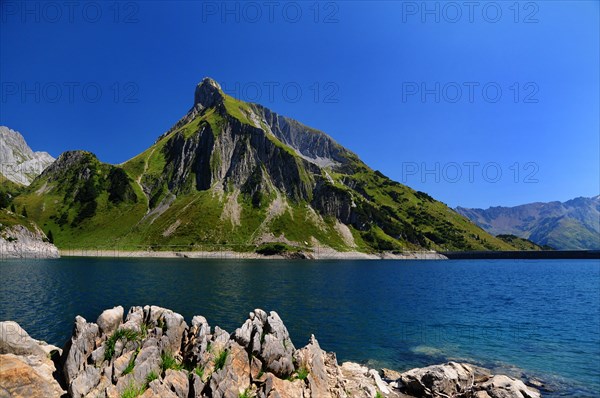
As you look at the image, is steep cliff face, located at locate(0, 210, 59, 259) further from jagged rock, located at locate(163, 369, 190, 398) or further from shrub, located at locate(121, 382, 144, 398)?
jagged rock, located at locate(163, 369, 190, 398)

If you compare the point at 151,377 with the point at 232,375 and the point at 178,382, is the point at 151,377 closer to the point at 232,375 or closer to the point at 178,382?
the point at 178,382

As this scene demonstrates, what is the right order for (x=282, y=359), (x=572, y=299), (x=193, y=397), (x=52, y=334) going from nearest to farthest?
(x=193, y=397)
(x=282, y=359)
(x=52, y=334)
(x=572, y=299)

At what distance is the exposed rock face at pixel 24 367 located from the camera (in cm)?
1802

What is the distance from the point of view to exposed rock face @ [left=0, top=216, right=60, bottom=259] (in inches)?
6713

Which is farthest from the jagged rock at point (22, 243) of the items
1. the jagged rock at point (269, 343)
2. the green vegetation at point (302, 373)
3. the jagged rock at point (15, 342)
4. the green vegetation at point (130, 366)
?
the green vegetation at point (302, 373)

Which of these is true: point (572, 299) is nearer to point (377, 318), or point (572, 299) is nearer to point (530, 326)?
point (530, 326)

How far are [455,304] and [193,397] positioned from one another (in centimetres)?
7157

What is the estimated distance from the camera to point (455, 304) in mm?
77000

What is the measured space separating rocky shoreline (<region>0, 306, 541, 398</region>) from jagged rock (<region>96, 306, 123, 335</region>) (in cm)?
6

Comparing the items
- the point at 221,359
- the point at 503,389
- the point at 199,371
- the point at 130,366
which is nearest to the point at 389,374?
the point at 503,389

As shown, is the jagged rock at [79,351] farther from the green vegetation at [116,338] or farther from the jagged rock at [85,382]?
the green vegetation at [116,338]

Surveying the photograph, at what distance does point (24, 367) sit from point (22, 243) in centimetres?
21018

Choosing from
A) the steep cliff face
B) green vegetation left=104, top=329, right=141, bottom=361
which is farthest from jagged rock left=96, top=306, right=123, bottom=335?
the steep cliff face

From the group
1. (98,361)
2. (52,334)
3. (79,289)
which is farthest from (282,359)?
(79,289)
